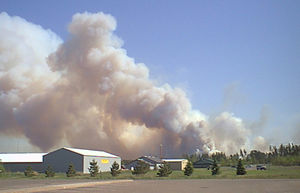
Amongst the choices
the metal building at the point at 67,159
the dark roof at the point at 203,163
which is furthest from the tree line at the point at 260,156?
the metal building at the point at 67,159

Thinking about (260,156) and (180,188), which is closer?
(180,188)

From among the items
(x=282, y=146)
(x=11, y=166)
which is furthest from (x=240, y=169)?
(x=282, y=146)

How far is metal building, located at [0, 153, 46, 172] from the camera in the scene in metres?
90.5

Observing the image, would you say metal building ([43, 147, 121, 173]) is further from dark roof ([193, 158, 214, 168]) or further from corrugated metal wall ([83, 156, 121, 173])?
dark roof ([193, 158, 214, 168])

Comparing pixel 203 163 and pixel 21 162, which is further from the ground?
pixel 21 162

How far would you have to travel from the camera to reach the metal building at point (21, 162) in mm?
90500

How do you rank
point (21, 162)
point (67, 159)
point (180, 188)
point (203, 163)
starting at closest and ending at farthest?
point (180, 188) < point (67, 159) < point (21, 162) < point (203, 163)

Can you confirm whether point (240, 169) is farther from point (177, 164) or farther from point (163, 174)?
point (177, 164)

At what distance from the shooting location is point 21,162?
92.1 m

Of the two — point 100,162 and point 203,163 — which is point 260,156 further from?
→ point 100,162

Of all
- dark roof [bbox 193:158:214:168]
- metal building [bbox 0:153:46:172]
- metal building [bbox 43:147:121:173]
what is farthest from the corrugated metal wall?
dark roof [bbox 193:158:214:168]

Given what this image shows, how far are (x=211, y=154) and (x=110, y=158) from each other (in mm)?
38626

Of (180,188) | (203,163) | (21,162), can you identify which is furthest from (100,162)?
(180,188)

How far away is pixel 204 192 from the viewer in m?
26.9
